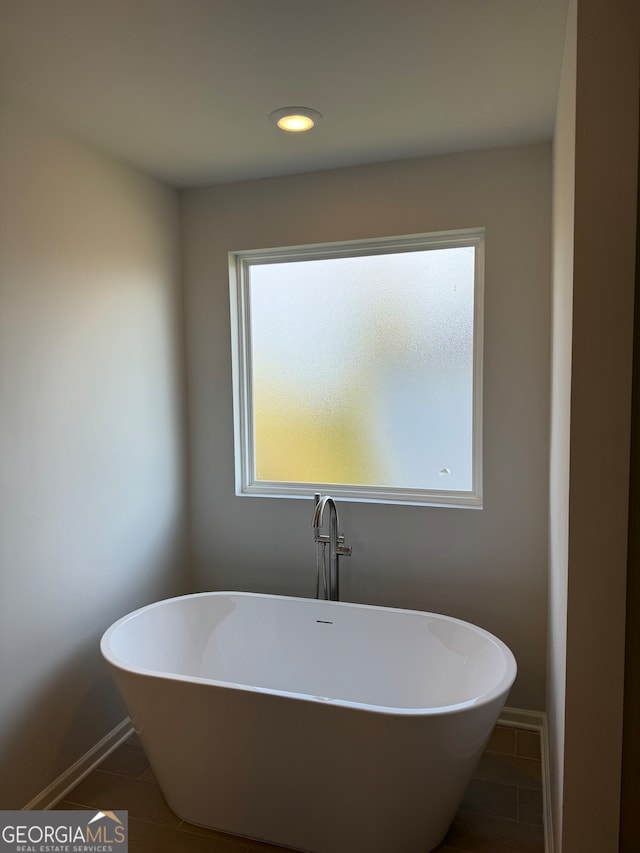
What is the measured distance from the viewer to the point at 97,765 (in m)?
2.54

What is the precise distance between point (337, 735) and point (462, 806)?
32.4 inches

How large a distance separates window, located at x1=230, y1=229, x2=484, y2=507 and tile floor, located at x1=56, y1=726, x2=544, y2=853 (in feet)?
3.70

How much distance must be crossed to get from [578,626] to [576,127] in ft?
4.07

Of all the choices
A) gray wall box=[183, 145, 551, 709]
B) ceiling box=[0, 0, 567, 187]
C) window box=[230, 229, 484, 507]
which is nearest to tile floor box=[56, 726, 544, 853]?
gray wall box=[183, 145, 551, 709]

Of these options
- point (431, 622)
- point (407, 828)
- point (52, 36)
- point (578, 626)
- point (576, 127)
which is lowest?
point (407, 828)

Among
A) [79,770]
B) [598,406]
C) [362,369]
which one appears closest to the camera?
[598,406]

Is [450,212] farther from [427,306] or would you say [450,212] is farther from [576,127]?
[576,127]

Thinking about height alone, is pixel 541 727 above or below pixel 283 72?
below

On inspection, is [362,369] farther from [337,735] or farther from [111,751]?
[111,751]

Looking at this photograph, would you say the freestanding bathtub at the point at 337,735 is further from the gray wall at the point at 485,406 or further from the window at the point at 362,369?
the window at the point at 362,369

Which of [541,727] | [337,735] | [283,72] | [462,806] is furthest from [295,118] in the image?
[541,727]

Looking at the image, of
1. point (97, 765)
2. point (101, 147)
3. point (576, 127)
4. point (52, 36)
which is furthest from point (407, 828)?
point (101, 147)

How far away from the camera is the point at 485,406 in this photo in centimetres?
276

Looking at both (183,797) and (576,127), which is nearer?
(576,127)
